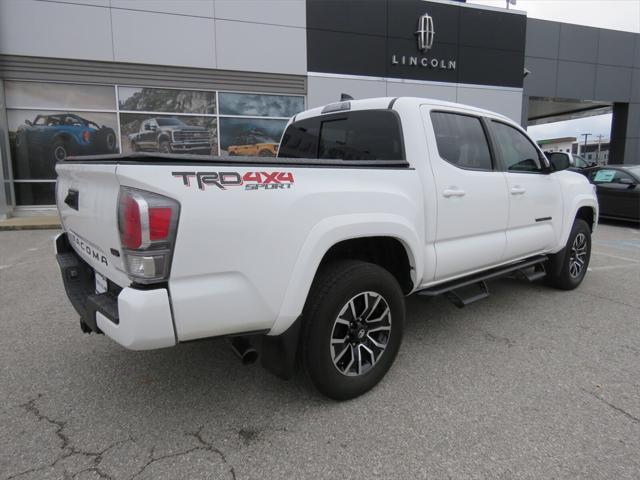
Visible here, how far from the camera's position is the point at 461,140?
11.8 feet

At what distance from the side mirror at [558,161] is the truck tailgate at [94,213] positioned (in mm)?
4079

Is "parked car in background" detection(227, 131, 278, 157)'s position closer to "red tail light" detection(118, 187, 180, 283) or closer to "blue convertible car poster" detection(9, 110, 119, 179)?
"blue convertible car poster" detection(9, 110, 119, 179)

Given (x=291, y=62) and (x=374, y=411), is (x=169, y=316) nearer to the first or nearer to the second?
(x=374, y=411)

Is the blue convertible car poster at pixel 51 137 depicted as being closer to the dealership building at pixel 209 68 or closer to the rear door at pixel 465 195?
the dealership building at pixel 209 68

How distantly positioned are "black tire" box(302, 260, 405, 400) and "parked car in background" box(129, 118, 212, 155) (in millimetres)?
9860

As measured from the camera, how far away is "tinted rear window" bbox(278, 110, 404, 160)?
10.6 ft

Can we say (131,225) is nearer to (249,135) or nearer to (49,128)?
(249,135)

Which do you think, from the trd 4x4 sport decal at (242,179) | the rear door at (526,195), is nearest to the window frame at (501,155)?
the rear door at (526,195)

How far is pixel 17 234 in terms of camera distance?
9.18 m

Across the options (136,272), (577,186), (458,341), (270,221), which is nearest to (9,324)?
(136,272)

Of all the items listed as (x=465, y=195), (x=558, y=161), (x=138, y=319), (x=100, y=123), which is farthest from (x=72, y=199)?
(x=100, y=123)

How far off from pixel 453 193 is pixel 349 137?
3.09ft

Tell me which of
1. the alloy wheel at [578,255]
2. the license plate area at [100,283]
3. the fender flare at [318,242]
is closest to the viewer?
the fender flare at [318,242]

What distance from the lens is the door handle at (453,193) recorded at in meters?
3.22
